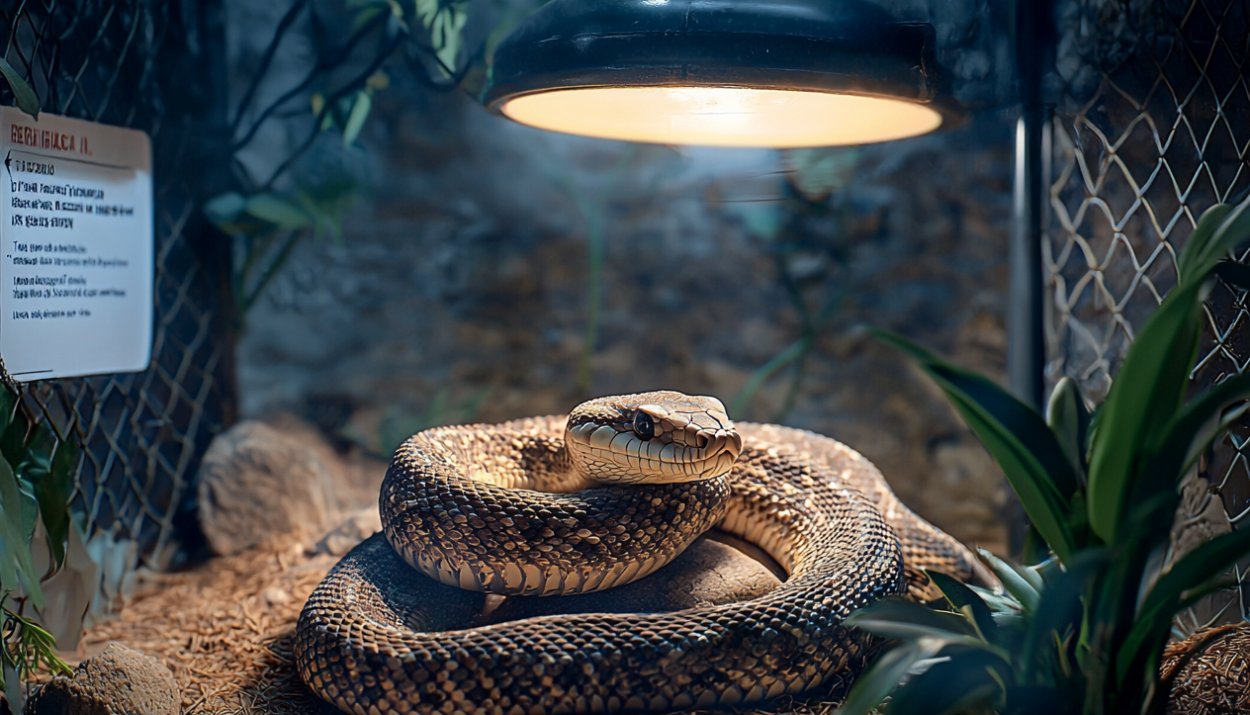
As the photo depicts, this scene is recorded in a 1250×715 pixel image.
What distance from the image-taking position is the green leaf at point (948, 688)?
866 millimetres

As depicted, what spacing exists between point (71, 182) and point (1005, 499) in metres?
3.48

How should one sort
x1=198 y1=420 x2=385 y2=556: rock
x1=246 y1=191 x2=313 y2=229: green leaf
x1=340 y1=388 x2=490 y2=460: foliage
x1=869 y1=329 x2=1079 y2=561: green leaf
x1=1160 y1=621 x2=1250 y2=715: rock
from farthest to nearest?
x1=340 y1=388 x2=490 y2=460: foliage, x1=246 y1=191 x2=313 y2=229: green leaf, x1=198 y1=420 x2=385 y2=556: rock, x1=1160 y1=621 x2=1250 y2=715: rock, x1=869 y1=329 x2=1079 y2=561: green leaf

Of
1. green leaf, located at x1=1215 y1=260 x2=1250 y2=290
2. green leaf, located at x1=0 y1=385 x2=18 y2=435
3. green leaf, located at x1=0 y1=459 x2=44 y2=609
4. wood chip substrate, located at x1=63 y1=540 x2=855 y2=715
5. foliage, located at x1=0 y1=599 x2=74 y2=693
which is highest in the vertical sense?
green leaf, located at x1=1215 y1=260 x2=1250 y2=290

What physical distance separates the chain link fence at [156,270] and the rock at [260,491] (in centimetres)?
10

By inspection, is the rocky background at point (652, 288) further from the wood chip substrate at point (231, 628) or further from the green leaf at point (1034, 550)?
the green leaf at point (1034, 550)

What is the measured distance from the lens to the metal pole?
1.89 meters

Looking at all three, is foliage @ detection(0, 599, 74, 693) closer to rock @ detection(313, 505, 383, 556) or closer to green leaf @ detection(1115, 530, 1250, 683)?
rock @ detection(313, 505, 383, 556)

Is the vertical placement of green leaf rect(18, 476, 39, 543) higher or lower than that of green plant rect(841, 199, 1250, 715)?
lower

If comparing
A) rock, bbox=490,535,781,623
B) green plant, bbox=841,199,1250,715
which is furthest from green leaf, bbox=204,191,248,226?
green plant, bbox=841,199,1250,715

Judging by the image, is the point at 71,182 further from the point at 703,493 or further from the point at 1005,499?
the point at 1005,499

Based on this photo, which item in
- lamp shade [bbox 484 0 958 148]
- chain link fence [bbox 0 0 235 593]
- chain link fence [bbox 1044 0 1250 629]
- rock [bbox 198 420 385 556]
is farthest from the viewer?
rock [bbox 198 420 385 556]

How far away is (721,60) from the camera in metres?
1.21

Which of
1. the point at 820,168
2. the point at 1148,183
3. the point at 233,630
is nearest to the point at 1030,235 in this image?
the point at 1148,183

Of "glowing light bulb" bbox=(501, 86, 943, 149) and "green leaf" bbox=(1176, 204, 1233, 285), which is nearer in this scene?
"green leaf" bbox=(1176, 204, 1233, 285)
